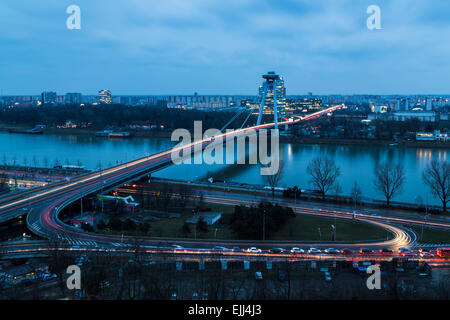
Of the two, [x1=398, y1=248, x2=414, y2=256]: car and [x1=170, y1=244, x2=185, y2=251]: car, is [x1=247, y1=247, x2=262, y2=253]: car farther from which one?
[x1=398, y1=248, x2=414, y2=256]: car

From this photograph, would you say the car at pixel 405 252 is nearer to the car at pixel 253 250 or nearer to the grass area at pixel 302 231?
the grass area at pixel 302 231

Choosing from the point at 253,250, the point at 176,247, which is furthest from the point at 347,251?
the point at 176,247

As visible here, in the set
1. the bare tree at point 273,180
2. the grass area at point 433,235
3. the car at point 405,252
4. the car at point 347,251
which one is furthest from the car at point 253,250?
the bare tree at point 273,180

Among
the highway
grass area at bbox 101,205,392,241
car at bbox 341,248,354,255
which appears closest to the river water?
the highway
